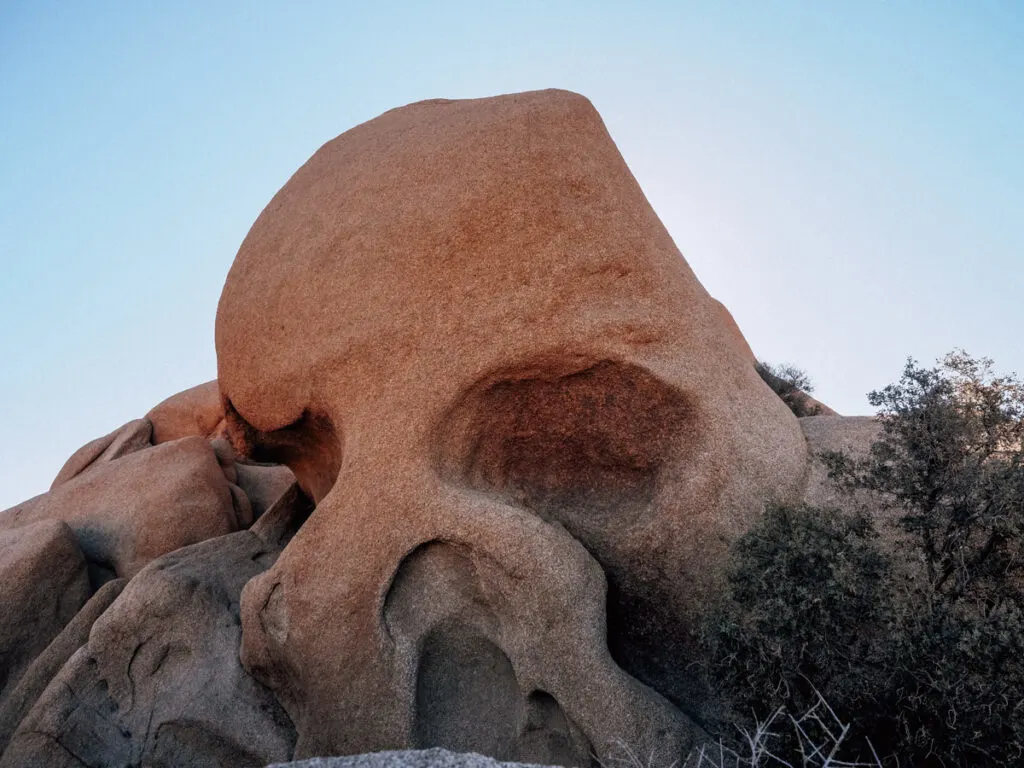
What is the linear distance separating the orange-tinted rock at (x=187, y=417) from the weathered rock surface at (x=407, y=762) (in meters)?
15.6

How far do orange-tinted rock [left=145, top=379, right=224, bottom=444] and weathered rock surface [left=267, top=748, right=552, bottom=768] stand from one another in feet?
51.2

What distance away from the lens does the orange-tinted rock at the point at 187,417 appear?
18641 millimetres

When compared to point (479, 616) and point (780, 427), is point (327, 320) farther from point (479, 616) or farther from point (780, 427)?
point (780, 427)

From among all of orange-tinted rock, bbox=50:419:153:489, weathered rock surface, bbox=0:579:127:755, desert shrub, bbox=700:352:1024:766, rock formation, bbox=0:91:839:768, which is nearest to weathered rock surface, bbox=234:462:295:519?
orange-tinted rock, bbox=50:419:153:489

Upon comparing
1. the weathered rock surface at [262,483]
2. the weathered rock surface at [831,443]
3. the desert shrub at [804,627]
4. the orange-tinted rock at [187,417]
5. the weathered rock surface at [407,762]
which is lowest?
the weathered rock surface at [262,483]

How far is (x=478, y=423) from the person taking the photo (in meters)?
8.76

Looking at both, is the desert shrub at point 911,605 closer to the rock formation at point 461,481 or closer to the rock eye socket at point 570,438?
the rock formation at point 461,481

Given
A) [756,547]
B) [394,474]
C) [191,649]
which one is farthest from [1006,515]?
[191,649]

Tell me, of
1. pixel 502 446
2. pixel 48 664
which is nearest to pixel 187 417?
pixel 48 664

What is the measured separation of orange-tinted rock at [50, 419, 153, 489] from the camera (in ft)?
54.3

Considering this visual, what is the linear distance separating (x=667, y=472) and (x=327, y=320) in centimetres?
400

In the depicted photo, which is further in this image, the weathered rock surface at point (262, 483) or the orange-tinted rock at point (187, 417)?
the orange-tinted rock at point (187, 417)

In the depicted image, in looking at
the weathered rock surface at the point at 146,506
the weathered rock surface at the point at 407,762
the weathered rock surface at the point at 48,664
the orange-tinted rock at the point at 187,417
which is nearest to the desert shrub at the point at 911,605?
the weathered rock surface at the point at 407,762

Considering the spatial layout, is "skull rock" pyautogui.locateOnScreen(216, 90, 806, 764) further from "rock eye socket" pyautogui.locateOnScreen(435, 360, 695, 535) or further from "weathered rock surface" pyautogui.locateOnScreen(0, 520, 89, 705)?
"weathered rock surface" pyautogui.locateOnScreen(0, 520, 89, 705)
